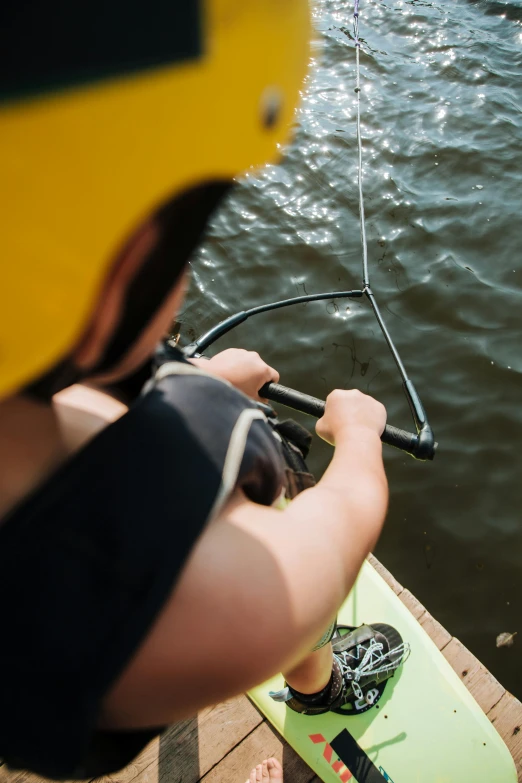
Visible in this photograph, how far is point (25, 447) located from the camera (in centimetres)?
84

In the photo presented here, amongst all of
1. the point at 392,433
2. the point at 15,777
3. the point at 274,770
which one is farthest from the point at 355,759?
the point at 392,433

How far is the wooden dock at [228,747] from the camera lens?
215 centimetres

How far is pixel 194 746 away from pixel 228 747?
5.9 inches

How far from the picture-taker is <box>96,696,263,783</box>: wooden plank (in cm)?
214

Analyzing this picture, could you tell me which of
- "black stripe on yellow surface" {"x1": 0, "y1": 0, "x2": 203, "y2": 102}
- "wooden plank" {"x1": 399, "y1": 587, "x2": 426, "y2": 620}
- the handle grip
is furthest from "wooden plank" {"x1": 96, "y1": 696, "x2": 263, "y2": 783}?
"black stripe on yellow surface" {"x1": 0, "y1": 0, "x2": 203, "y2": 102}

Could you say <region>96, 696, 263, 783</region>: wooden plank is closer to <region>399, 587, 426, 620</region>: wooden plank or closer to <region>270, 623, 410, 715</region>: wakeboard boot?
<region>270, 623, 410, 715</region>: wakeboard boot

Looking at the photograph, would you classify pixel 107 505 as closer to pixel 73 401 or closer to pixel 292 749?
pixel 73 401

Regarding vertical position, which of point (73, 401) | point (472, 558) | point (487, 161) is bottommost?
point (472, 558)

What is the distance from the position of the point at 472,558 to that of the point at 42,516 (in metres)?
3.34

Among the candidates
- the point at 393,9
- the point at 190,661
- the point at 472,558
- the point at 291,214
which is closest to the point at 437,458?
the point at 472,558

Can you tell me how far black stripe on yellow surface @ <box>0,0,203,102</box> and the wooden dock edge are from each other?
2.76 metres

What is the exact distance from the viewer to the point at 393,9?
814 centimetres

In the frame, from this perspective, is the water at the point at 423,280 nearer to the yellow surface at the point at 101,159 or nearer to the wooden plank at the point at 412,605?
the wooden plank at the point at 412,605

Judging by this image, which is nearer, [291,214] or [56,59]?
[56,59]
